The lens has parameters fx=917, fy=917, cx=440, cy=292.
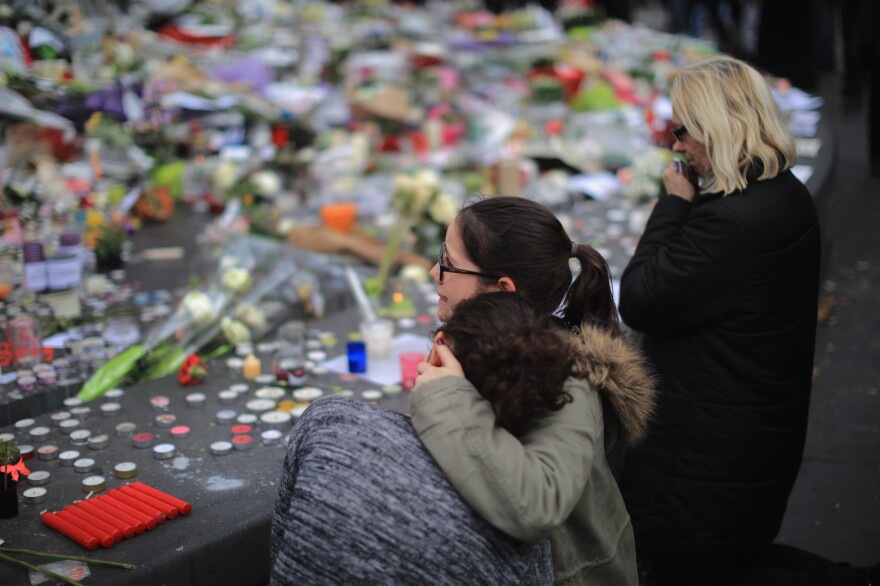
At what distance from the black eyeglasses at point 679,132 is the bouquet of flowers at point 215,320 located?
170 centimetres

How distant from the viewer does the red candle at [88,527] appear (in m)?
2.02

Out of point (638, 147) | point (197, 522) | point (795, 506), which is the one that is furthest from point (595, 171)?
point (197, 522)

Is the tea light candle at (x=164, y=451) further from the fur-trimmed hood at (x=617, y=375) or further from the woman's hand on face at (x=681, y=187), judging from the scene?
the woman's hand on face at (x=681, y=187)

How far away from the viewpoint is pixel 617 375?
1.69 meters

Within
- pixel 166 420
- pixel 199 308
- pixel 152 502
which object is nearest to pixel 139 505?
pixel 152 502

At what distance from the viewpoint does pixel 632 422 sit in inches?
67.7

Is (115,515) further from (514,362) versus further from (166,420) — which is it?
(514,362)

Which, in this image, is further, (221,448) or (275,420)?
(275,420)

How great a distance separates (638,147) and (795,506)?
3582 mm

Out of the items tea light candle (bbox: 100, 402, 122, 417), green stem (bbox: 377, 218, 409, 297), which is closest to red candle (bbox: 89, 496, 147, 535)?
tea light candle (bbox: 100, 402, 122, 417)

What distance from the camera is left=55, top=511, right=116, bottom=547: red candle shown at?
202cm

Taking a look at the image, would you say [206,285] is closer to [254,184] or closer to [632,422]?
[254,184]

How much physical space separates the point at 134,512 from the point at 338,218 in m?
2.79

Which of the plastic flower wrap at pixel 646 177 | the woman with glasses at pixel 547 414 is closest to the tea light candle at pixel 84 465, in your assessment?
the woman with glasses at pixel 547 414
